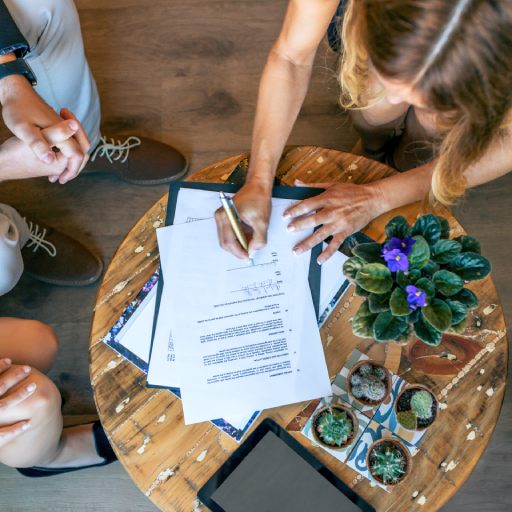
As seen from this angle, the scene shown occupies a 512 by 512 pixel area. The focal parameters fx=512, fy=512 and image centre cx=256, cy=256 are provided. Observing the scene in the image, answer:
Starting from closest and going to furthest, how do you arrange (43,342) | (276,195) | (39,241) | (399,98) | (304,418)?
(399,98) → (304,418) → (276,195) → (43,342) → (39,241)

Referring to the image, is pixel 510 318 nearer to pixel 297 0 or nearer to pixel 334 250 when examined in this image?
pixel 334 250

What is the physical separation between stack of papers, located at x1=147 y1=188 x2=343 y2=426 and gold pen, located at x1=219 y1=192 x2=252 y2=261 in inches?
1.6

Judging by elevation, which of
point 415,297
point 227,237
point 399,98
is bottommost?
point 227,237

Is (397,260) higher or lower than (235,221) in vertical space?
higher

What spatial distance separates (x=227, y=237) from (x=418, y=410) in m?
0.44

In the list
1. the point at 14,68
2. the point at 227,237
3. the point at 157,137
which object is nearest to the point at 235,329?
the point at 227,237

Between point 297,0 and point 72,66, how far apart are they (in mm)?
631

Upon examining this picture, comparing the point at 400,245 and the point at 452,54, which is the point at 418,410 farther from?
the point at 452,54

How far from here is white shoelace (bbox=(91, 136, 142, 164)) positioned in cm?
154

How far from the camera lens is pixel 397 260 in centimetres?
68

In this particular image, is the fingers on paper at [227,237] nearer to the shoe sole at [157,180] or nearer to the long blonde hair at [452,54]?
the long blonde hair at [452,54]

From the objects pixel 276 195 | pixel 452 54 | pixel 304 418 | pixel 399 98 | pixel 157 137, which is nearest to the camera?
pixel 452 54

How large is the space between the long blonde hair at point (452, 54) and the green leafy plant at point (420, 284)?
6.0 inches

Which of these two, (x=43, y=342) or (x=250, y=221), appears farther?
(x=43, y=342)
